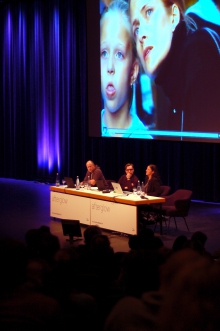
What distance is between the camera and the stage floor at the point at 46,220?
28.6 ft

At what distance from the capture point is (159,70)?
11.0 metres

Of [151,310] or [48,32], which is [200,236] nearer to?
[151,310]

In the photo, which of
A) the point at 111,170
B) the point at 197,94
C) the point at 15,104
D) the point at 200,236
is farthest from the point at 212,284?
the point at 15,104

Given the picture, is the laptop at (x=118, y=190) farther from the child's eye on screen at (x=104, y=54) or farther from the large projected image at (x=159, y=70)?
the child's eye on screen at (x=104, y=54)

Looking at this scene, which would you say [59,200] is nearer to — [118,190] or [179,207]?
[118,190]

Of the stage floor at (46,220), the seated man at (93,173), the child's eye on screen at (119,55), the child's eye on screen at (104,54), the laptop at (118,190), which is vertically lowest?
the stage floor at (46,220)

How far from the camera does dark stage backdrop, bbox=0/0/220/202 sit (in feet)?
43.6

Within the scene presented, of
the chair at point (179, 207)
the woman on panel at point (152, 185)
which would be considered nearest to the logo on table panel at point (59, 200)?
the woman on panel at point (152, 185)

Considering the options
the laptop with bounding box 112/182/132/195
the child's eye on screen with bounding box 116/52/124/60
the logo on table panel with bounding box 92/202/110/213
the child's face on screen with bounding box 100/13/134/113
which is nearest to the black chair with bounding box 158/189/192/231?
the laptop with bounding box 112/182/132/195

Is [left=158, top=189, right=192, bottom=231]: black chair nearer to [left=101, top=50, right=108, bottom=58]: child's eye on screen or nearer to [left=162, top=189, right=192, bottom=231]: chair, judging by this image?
[left=162, top=189, right=192, bottom=231]: chair

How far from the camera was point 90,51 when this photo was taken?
12414mm

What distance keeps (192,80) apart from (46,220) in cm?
352

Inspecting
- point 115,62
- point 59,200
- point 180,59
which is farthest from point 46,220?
point 180,59

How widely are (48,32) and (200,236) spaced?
38.7ft
